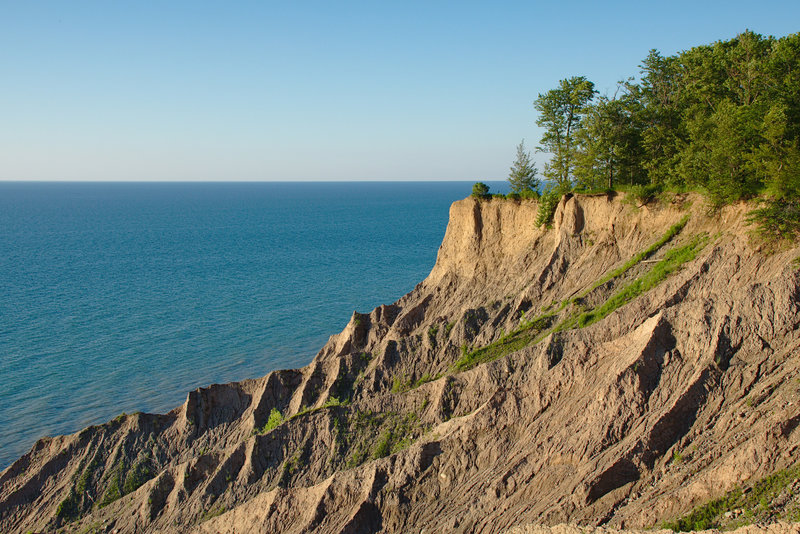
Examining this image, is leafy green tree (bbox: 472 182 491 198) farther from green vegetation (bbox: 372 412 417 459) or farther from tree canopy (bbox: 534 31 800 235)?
green vegetation (bbox: 372 412 417 459)

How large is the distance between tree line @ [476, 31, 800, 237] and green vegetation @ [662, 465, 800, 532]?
14747 millimetres

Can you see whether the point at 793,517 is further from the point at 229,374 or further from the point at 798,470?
the point at 229,374

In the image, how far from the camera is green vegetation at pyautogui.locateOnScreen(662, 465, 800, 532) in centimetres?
1878

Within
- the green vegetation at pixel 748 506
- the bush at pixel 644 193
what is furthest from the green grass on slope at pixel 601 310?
the green vegetation at pixel 748 506

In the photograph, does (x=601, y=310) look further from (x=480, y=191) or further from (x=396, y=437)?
(x=480, y=191)

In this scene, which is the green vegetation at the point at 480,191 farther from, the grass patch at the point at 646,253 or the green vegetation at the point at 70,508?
the green vegetation at the point at 70,508

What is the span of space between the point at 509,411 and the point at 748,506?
10411mm

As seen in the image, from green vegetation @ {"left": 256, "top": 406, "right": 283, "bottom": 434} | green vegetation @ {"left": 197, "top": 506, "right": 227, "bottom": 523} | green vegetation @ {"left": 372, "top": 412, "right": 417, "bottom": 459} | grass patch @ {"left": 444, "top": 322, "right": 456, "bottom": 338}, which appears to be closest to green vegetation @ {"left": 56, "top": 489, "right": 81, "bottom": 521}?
green vegetation @ {"left": 197, "top": 506, "right": 227, "bottom": 523}

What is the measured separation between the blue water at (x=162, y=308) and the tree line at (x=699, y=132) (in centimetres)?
2892

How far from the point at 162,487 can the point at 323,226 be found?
395ft

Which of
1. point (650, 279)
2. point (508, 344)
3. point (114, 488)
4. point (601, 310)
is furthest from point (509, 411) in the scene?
point (114, 488)

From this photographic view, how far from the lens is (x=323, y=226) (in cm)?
14975

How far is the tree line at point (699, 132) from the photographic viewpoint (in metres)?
32.0

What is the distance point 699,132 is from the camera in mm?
37438
